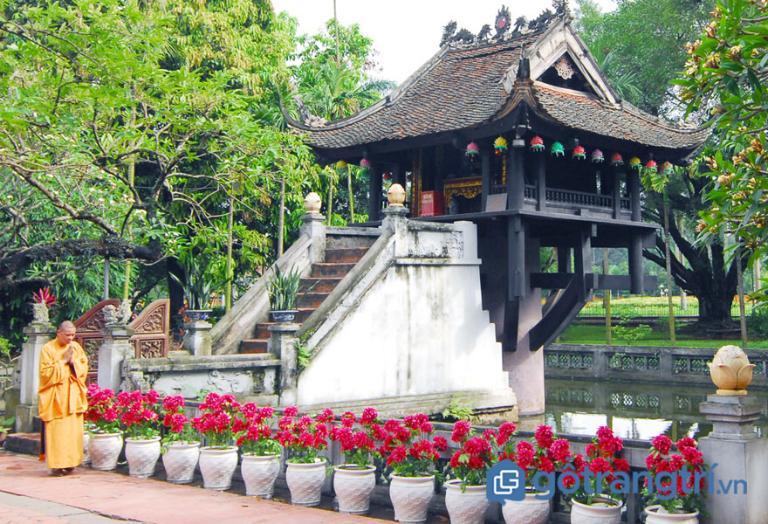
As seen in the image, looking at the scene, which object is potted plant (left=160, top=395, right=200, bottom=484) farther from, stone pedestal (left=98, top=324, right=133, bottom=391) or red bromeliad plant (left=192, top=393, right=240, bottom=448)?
stone pedestal (left=98, top=324, right=133, bottom=391)

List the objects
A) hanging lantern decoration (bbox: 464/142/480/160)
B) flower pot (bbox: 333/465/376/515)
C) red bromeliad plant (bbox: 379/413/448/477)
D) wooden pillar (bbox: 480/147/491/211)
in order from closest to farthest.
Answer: red bromeliad plant (bbox: 379/413/448/477)
flower pot (bbox: 333/465/376/515)
hanging lantern decoration (bbox: 464/142/480/160)
wooden pillar (bbox: 480/147/491/211)

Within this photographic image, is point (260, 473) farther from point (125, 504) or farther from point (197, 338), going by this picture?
point (197, 338)

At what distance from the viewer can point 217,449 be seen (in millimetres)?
8617

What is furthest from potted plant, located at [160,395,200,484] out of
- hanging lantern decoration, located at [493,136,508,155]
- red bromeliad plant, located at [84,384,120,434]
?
hanging lantern decoration, located at [493,136,508,155]

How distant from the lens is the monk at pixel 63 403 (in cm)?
902

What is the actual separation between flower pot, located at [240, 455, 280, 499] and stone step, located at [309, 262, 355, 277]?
700 cm

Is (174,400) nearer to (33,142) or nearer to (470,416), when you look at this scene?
(33,142)

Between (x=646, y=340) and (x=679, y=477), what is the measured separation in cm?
2622

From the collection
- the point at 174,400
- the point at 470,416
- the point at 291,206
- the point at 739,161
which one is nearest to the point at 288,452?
the point at 174,400

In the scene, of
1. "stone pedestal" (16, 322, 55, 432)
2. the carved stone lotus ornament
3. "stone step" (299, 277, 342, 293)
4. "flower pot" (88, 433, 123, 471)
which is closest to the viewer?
the carved stone lotus ornament

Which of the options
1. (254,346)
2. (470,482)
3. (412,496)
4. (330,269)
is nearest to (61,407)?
(412,496)

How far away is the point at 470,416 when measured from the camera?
15.4 metres

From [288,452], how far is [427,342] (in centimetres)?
682

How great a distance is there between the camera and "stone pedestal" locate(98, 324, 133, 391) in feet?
34.7
